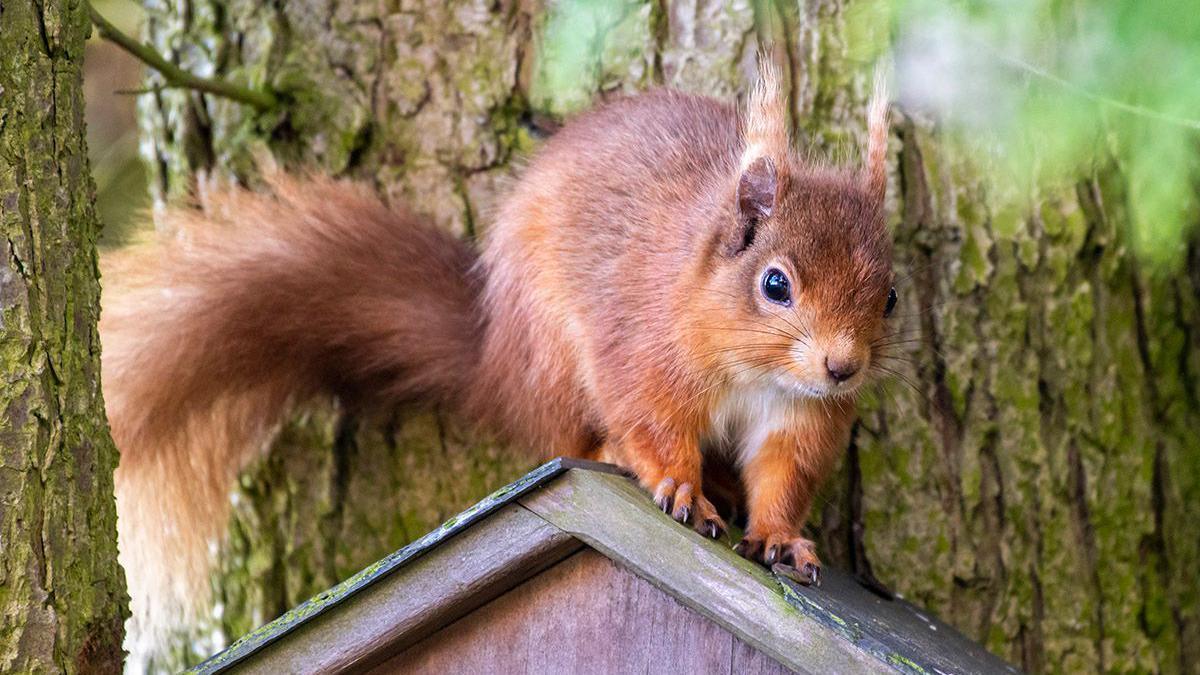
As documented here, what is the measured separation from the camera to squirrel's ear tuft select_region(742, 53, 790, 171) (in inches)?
78.6

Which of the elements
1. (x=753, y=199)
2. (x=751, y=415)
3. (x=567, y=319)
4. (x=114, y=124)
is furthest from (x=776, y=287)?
(x=114, y=124)

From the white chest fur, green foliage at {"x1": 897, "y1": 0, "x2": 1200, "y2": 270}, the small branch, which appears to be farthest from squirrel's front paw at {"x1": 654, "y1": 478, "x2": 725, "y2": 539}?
the small branch

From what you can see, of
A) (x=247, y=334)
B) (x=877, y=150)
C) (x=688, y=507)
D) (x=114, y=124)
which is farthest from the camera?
(x=114, y=124)

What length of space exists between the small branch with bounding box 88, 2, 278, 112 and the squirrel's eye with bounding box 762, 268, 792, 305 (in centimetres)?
99

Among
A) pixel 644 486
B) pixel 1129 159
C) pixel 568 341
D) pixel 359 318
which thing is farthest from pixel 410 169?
pixel 1129 159

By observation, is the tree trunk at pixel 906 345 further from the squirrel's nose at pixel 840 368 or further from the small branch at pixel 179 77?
the squirrel's nose at pixel 840 368

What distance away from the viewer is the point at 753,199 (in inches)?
79.1

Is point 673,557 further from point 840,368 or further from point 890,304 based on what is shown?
point 890,304

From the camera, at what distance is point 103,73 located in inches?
163

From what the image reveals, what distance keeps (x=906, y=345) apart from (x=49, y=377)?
144 cm

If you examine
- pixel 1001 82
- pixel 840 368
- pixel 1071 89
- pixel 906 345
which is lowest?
pixel 906 345

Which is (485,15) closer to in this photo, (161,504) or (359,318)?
(359,318)

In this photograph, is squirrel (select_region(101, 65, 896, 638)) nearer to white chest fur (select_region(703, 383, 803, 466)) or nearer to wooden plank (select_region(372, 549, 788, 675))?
white chest fur (select_region(703, 383, 803, 466))

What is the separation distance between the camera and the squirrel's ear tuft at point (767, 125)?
2.00 m
